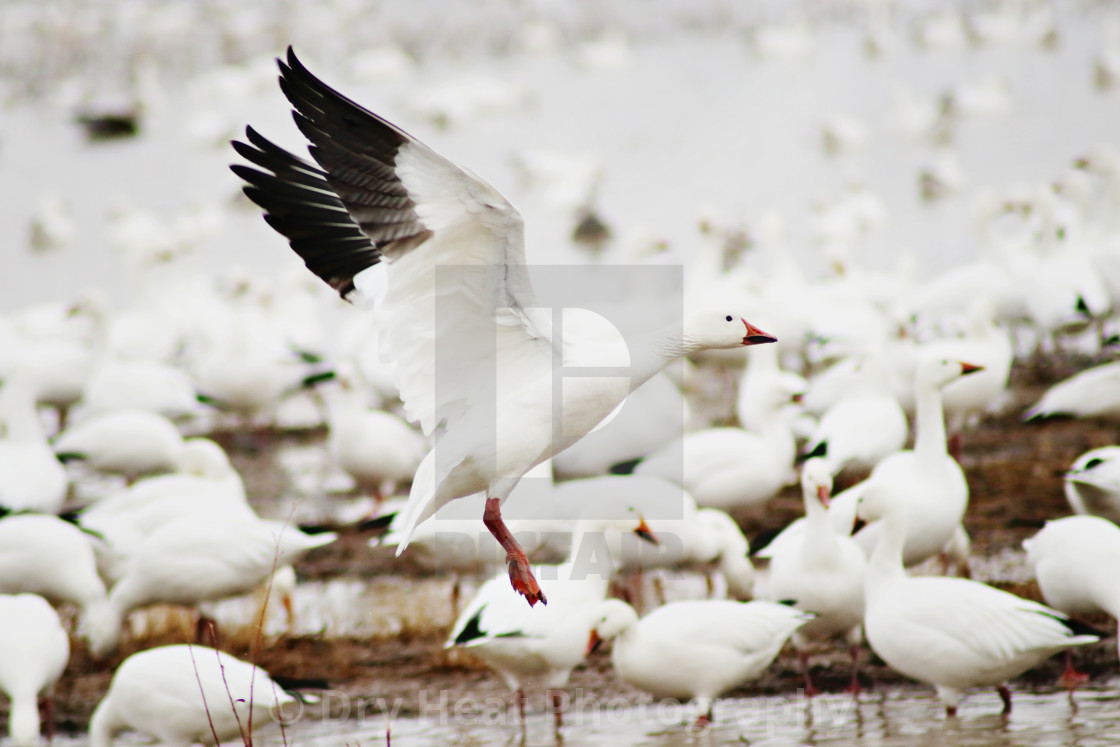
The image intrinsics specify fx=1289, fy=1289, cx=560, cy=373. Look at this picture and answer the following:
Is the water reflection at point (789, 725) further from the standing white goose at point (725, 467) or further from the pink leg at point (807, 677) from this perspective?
the standing white goose at point (725, 467)

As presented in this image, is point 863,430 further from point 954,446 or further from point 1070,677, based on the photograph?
point 1070,677

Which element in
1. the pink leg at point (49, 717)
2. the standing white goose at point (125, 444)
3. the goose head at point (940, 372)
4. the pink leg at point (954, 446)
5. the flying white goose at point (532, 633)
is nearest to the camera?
the flying white goose at point (532, 633)

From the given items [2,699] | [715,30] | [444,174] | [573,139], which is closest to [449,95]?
[573,139]

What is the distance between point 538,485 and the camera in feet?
21.5

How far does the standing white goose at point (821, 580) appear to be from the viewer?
208 inches

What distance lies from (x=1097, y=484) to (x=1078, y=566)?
658mm

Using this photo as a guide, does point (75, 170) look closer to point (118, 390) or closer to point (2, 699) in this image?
point (118, 390)

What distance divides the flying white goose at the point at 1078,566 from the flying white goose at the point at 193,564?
312 cm

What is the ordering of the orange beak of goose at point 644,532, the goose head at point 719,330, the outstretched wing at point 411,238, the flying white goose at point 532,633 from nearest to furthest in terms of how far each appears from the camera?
1. the outstretched wing at point 411,238
2. the goose head at point 719,330
3. the flying white goose at point 532,633
4. the orange beak of goose at point 644,532

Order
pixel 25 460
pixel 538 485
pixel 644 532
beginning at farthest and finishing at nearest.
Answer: pixel 25 460, pixel 538 485, pixel 644 532

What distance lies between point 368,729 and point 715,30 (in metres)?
25.2

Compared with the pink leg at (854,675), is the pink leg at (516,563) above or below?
above

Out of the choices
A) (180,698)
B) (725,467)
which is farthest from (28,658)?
(725,467)

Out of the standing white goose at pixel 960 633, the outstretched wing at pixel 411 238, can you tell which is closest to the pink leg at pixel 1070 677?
the standing white goose at pixel 960 633
